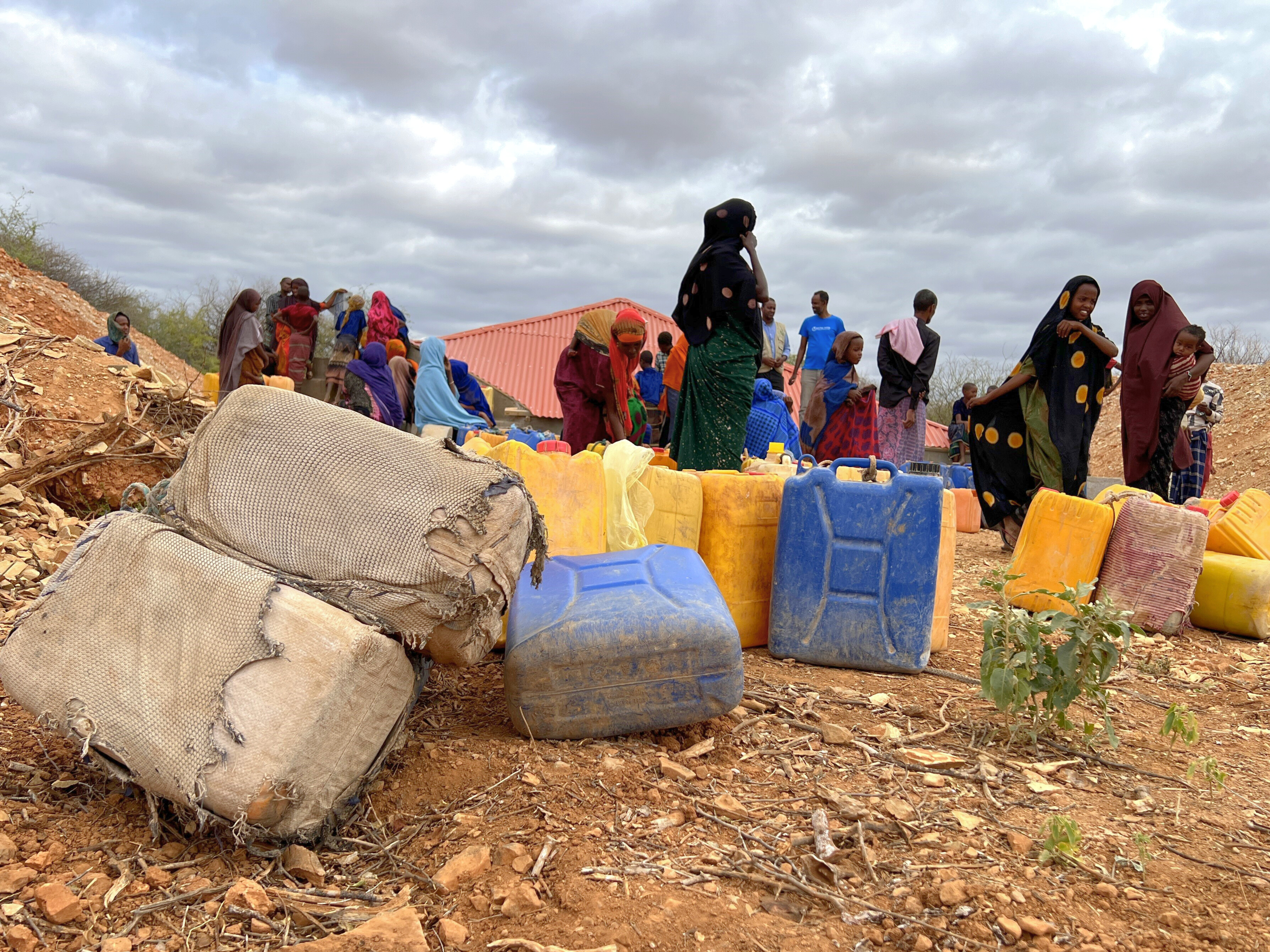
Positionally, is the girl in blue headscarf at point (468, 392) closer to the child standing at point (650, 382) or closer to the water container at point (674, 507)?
the child standing at point (650, 382)

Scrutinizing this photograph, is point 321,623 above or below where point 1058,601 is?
above

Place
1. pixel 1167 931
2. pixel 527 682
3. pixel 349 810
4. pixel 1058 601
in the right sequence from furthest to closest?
pixel 1058 601 → pixel 527 682 → pixel 349 810 → pixel 1167 931

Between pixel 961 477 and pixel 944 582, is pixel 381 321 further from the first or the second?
pixel 944 582

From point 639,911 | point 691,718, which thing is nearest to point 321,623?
point 639,911

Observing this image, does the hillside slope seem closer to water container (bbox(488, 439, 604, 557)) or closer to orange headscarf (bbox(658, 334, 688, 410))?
water container (bbox(488, 439, 604, 557))

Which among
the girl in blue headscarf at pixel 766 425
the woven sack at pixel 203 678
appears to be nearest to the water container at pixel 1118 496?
the girl in blue headscarf at pixel 766 425

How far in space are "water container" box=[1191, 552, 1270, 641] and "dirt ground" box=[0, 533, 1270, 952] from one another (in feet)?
6.75

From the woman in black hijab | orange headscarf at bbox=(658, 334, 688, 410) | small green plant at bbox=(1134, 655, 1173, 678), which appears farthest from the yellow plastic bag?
orange headscarf at bbox=(658, 334, 688, 410)

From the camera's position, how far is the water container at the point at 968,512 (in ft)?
28.9

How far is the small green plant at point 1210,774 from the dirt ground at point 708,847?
0.11 feet

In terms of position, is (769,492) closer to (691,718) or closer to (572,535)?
(572,535)

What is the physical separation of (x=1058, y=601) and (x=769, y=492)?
1.89m

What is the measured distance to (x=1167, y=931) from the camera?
1.69 metres

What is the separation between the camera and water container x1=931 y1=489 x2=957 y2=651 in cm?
371
